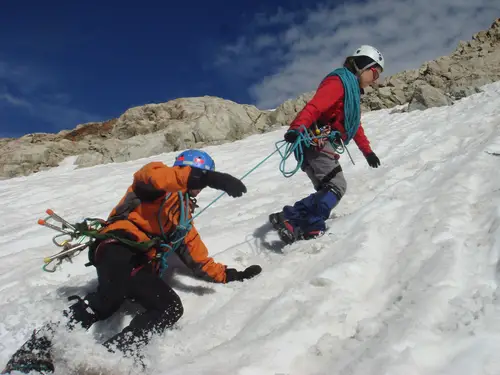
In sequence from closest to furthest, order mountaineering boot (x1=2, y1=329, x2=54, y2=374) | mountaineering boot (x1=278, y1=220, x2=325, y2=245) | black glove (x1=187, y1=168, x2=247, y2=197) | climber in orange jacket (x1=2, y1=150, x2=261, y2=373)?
1. mountaineering boot (x1=2, y1=329, x2=54, y2=374)
2. climber in orange jacket (x1=2, y1=150, x2=261, y2=373)
3. black glove (x1=187, y1=168, x2=247, y2=197)
4. mountaineering boot (x1=278, y1=220, x2=325, y2=245)

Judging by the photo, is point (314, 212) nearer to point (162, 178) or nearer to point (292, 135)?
point (292, 135)

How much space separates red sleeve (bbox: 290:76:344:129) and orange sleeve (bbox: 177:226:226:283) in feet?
4.86

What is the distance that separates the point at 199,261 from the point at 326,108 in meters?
1.96

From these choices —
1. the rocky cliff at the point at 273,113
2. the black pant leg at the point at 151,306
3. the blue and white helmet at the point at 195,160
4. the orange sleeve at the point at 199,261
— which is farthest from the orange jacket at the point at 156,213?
the rocky cliff at the point at 273,113

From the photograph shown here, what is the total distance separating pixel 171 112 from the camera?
30.5 meters

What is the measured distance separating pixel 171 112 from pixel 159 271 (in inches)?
1116

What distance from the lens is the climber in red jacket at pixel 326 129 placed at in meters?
4.04

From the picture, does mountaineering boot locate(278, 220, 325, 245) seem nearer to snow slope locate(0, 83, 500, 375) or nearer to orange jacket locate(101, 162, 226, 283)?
snow slope locate(0, 83, 500, 375)

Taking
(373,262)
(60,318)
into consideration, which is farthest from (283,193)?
(60,318)

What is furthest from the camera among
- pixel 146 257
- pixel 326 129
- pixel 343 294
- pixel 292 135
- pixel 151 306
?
pixel 326 129

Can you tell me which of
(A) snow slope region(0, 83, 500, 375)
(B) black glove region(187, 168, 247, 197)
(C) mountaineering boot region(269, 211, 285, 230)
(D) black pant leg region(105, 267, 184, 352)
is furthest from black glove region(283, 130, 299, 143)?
(D) black pant leg region(105, 267, 184, 352)

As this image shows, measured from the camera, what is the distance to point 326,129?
427cm

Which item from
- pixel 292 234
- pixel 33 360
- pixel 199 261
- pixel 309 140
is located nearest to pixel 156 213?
pixel 199 261

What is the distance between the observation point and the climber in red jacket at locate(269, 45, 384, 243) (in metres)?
4.04
